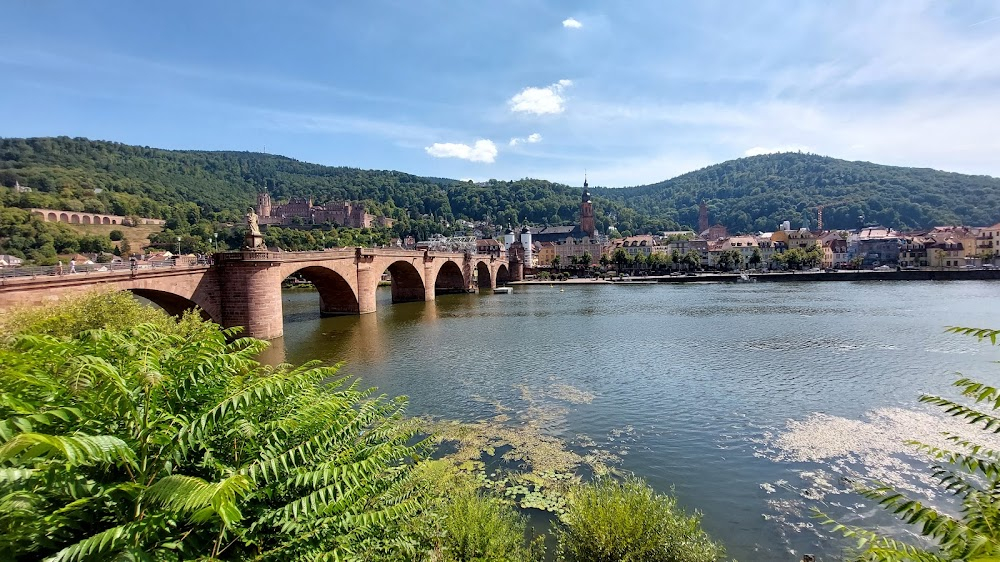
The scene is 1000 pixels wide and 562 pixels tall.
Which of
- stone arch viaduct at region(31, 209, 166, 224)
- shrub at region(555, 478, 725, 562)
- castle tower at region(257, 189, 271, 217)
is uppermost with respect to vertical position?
castle tower at region(257, 189, 271, 217)

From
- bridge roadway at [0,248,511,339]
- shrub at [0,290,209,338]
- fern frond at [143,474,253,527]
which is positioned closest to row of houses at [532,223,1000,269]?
bridge roadway at [0,248,511,339]

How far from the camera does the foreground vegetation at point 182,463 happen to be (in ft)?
8.86

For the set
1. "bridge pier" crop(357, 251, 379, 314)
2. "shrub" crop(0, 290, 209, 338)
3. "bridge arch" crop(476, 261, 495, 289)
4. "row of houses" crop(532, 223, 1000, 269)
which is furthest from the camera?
"row of houses" crop(532, 223, 1000, 269)

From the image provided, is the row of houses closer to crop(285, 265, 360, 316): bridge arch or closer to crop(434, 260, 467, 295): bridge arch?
crop(434, 260, 467, 295): bridge arch

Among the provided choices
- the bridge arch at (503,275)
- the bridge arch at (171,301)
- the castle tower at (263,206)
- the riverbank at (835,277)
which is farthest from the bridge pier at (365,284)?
the castle tower at (263,206)

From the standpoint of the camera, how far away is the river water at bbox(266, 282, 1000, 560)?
11055 millimetres

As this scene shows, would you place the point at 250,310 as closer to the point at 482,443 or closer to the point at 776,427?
the point at 482,443

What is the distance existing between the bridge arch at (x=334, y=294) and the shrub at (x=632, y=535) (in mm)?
36918

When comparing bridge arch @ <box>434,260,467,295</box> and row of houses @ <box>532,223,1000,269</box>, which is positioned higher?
row of houses @ <box>532,223,1000,269</box>

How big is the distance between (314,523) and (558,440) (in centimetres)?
1080

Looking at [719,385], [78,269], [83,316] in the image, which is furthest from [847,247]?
[83,316]

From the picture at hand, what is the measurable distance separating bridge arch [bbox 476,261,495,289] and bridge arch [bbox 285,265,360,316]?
131ft

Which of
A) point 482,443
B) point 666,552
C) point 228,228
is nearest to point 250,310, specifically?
point 482,443

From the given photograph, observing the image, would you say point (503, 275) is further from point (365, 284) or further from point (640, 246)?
point (365, 284)
